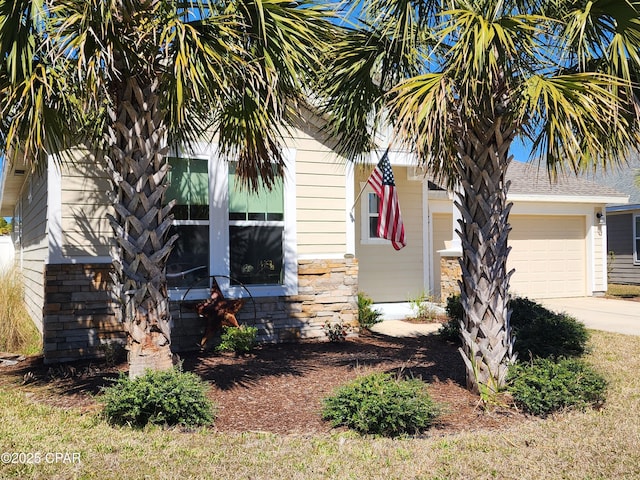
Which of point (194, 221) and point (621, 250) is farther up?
point (194, 221)

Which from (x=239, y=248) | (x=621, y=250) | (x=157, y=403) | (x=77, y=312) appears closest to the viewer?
(x=157, y=403)

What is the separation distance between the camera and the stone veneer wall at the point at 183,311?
27.1ft

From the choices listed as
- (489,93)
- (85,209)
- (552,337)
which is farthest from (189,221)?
(552,337)

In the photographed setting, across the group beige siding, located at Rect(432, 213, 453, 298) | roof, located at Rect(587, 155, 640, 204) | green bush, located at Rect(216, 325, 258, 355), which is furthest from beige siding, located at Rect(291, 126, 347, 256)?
roof, located at Rect(587, 155, 640, 204)

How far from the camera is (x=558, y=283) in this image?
16.4 meters

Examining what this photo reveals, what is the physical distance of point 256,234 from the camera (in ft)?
31.7

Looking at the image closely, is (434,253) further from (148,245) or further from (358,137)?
(148,245)

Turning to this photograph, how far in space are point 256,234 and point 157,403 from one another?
190 inches

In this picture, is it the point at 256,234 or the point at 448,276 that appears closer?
the point at 256,234

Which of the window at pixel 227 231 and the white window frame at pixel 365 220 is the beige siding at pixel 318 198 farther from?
the white window frame at pixel 365 220

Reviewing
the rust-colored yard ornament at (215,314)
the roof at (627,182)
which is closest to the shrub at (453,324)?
the rust-colored yard ornament at (215,314)

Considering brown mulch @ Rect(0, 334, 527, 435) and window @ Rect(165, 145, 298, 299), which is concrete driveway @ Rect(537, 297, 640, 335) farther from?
window @ Rect(165, 145, 298, 299)

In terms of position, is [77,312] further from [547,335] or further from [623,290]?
[623,290]

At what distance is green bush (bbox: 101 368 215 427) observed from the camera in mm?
5098
